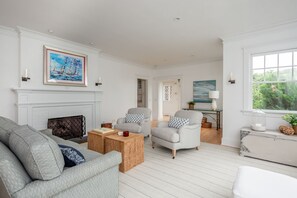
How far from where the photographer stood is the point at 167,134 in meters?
3.06

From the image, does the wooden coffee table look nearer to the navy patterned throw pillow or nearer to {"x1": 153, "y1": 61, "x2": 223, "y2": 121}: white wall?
the navy patterned throw pillow

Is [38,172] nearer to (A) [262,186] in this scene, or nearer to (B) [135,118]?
(A) [262,186]

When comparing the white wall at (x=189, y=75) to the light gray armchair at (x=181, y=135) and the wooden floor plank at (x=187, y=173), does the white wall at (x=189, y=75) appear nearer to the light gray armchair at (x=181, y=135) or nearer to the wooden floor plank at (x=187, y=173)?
the light gray armchair at (x=181, y=135)

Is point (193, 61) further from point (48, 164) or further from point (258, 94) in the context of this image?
point (48, 164)

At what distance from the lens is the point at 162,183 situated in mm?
2117

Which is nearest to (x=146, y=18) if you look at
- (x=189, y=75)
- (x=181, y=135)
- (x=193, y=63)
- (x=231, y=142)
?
(x=181, y=135)

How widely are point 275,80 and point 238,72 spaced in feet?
2.34

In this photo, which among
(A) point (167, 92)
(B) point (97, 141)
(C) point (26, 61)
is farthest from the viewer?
(A) point (167, 92)

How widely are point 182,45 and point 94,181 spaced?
3.85 m

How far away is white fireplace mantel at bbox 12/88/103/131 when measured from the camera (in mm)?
3344

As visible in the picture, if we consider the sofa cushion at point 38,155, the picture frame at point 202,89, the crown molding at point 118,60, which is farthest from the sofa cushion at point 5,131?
the picture frame at point 202,89

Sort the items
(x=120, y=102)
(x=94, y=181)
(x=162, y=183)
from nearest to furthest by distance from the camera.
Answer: (x=94, y=181)
(x=162, y=183)
(x=120, y=102)

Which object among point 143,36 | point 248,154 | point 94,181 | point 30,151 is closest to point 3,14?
point 143,36

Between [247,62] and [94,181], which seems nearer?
[94,181]
